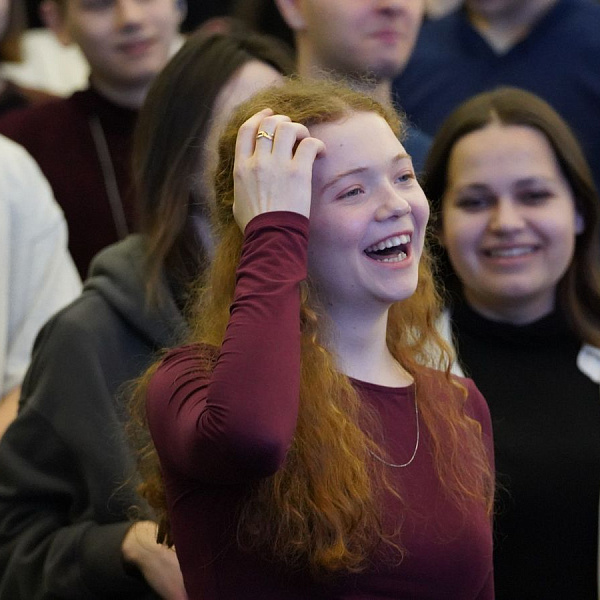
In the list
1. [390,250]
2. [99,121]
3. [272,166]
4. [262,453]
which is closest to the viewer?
[262,453]

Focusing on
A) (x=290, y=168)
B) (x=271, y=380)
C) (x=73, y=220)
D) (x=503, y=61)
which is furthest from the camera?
(x=503, y=61)

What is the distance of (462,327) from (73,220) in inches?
36.2

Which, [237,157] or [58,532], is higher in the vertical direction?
[237,157]

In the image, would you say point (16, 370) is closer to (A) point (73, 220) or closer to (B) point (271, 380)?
(A) point (73, 220)

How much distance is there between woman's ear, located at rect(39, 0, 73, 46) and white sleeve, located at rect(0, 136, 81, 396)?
0.73m

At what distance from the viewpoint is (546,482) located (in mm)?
2070

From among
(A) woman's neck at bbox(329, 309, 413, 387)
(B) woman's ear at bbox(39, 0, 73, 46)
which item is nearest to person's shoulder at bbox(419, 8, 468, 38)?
(B) woman's ear at bbox(39, 0, 73, 46)

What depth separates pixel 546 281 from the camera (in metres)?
2.28

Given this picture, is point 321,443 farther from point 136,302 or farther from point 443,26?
point 443,26

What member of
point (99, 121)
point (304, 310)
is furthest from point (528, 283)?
point (99, 121)

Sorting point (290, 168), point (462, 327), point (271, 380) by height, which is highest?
point (290, 168)

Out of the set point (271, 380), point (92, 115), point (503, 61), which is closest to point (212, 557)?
point (271, 380)

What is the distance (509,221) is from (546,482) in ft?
1.67

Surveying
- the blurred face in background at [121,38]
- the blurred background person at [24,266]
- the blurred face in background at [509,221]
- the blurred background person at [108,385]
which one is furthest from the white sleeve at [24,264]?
the blurred face in background at [509,221]
